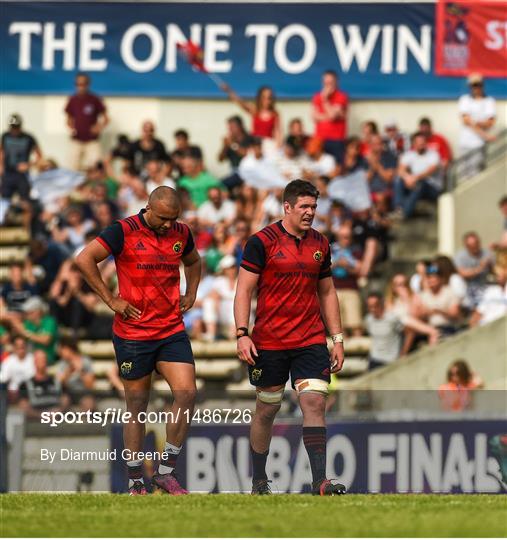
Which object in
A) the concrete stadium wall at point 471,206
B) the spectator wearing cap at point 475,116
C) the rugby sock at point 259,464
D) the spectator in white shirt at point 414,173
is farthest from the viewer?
the spectator wearing cap at point 475,116

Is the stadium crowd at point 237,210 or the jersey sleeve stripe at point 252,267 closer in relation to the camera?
the jersey sleeve stripe at point 252,267

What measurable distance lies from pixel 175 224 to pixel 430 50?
45.5 feet

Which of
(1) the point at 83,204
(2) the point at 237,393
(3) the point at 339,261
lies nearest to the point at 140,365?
(2) the point at 237,393

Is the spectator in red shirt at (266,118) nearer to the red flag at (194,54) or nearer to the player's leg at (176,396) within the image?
the red flag at (194,54)

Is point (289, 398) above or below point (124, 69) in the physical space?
below

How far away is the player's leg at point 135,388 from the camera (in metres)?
12.2

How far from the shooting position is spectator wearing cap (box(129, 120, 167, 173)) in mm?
23841

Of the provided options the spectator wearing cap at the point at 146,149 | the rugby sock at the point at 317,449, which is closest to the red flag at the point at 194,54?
the spectator wearing cap at the point at 146,149

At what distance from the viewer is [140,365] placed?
1221 centimetres

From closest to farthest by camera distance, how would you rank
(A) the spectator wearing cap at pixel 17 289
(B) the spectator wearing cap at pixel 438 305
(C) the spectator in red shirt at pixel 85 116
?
(B) the spectator wearing cap at pixel 438 305, (A) the spectator wearing cap at pixel 17 289, (C) the spectator in red shirt at pixel 85 116

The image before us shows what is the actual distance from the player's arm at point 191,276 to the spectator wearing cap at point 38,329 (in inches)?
323

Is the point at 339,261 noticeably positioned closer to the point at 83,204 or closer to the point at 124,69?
the point at 83,204

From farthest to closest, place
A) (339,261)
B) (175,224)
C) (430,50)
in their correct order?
(430,50)
(339,261)
(175,224)

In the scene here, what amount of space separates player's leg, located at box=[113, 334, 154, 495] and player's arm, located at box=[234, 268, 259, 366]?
80 centimetres
